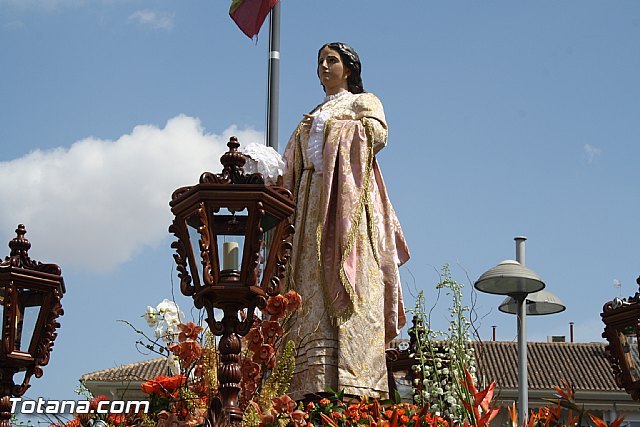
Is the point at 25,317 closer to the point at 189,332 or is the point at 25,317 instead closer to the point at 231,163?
the point at 189,332

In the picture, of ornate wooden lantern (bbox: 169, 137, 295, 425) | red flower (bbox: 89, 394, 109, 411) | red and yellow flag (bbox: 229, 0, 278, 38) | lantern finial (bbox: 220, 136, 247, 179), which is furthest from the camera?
red and yellow flag (bbox: 229, 0, 278, 38)

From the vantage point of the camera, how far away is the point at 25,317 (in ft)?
25.9

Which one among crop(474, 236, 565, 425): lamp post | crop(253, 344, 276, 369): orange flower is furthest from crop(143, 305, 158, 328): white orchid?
crop(474, 236, 565, 425): lamp post

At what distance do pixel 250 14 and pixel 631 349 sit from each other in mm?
4620

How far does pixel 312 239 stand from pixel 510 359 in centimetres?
3071

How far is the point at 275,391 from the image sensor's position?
6.36 m

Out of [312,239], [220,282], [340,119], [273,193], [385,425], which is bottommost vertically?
[385,425]

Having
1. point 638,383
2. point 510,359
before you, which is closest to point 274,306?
point 638,383

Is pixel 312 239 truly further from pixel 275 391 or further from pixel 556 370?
pixel 556 370

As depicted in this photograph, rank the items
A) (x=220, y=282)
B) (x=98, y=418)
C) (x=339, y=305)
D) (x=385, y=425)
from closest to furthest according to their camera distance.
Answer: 1. (x=385, y=425)
2. (x=220, y=282)
3. (x=98, y=418)
4. (x=339, y=305)

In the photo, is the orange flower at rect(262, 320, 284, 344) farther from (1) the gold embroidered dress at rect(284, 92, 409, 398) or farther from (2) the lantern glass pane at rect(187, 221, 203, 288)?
(1) the gold embroidered dress at rect(284, 92, 409, 398)

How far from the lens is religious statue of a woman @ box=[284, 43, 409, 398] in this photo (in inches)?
317

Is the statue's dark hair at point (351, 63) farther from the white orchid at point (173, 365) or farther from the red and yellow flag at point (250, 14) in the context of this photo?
the white orchid at point (173, 365)

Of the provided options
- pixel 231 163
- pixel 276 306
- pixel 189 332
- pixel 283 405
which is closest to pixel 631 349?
pixel 276 306
